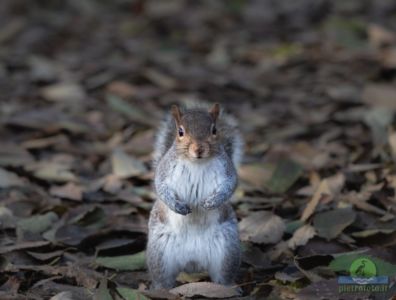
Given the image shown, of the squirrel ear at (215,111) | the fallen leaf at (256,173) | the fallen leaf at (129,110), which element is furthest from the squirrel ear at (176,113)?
the fallen leaf at (129,110)

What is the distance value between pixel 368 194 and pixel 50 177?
2073 millimetres

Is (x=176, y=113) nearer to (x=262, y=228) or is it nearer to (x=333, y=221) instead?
(x=262, y=228)

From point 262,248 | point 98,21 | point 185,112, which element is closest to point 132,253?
point 262,248

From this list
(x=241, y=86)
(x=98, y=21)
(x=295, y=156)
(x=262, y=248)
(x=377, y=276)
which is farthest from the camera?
(x=98, y=21)

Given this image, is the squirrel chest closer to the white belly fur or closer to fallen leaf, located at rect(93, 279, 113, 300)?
the white belly fur

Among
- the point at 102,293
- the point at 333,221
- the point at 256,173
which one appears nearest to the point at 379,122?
the point at 256,173

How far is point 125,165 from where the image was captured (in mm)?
5492

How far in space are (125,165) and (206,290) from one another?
1940 mm

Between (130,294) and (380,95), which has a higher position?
(380,95)

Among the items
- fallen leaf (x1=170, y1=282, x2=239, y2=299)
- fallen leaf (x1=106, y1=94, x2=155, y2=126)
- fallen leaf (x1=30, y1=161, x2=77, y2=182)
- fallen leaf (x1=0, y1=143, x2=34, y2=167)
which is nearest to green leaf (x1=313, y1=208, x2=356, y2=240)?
fallen leaf (x1=170, y1=282, x2=239, y2=299)

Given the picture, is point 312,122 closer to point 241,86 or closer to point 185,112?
point 241,86

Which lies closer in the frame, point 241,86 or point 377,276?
point 377,276

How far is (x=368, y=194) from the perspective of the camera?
4703mm

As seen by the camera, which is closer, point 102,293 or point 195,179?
point 102,293
